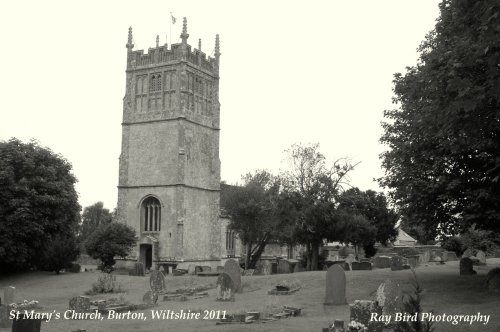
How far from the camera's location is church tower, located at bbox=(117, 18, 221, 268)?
4588 centimetres

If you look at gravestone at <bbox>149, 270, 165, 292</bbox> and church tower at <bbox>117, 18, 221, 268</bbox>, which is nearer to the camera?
gravestone at <bbox>149, 270, 165, 292</bbox>

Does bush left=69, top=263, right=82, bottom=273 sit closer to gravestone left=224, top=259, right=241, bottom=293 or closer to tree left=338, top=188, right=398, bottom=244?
gravestone left=224, top=259, right=241, bottom=293

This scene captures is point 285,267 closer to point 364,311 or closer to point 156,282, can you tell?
point 156,282

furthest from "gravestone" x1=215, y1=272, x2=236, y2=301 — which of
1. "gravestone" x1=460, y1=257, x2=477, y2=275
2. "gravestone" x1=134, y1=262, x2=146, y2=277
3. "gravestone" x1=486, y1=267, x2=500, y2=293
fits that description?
"gravestone" x1=134, y1=262, x2=146, y2=277

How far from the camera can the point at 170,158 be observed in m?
46.9

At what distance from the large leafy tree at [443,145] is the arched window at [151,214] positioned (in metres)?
26.5

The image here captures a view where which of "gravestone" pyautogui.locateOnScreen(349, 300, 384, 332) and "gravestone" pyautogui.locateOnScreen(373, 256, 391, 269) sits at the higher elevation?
"gravestone" pyautogui.locateOnScreen(373, 256, 391, 269)

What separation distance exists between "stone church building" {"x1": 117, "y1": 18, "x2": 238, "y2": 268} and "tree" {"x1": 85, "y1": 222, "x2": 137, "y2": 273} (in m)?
5.45

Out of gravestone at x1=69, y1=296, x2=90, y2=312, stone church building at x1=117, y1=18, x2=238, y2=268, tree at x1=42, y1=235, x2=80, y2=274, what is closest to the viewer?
gravestone at x1=69, y1=296, x2=90, y2=312

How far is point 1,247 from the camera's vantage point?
34.1 m

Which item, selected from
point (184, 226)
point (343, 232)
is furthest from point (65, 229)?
point (343, 232)

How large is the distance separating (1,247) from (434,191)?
2656 cm

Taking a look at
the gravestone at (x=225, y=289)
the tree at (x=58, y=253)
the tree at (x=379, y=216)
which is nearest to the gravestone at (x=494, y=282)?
the gravestone at (x=225, y=289)

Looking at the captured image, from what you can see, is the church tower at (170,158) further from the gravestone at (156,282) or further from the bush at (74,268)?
the gravestone at (156,282)
